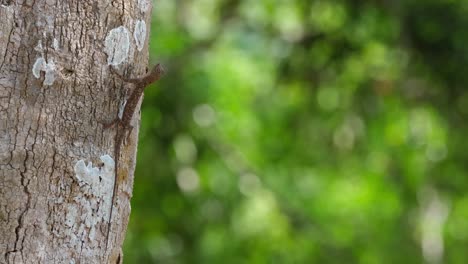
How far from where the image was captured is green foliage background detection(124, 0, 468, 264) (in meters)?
6.37

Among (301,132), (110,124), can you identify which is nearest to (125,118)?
(110,124)

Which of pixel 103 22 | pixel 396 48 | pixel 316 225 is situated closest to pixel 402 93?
pixel 396 48

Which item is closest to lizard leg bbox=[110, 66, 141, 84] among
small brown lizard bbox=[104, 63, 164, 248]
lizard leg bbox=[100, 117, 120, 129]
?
small brown lizard bbox=[104, 63, 164, 248]

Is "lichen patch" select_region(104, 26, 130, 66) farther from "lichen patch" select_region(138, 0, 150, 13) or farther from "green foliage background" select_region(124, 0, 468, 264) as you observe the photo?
"green foliage background" select_region(124, 0, 468, 264)

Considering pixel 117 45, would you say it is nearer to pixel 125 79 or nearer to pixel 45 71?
pixel 125 79

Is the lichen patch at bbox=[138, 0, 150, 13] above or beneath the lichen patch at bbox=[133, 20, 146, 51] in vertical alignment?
above

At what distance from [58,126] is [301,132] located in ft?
20.0

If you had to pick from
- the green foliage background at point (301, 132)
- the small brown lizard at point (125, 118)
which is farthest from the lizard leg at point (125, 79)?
the green foliage background at point (301, 132)

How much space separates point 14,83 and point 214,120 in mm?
4710

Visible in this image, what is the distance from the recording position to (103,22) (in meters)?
2.08

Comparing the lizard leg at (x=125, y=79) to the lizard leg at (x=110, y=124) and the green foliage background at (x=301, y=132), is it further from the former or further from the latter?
the green foliage background at (x=301, y=132)

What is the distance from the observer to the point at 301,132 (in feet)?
26.3

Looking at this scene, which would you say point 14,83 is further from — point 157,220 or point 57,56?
point 157,220

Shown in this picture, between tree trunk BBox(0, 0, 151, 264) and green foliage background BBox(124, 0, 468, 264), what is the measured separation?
397 centimetres
